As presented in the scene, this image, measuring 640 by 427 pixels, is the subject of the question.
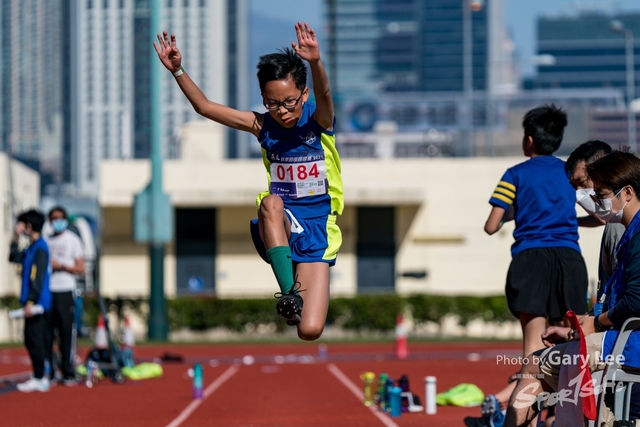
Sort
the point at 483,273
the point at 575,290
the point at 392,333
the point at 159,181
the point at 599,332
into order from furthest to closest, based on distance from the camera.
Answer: the point at 483,273 < the point at 392,333 < the point at 159,181 < the point at 575,290 < the point at 599,332

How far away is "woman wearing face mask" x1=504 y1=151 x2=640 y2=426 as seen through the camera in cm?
607

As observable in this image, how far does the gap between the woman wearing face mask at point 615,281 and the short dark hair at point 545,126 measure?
216 centimetres

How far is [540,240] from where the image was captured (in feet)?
27.8

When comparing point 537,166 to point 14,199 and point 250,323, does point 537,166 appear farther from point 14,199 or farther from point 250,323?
point 14,199

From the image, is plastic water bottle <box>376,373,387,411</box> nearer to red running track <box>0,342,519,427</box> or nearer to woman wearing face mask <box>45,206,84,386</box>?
red running track <box>0,342,519,427</box>

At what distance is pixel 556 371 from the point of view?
6.60m

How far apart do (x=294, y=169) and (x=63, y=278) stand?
23.1 ft

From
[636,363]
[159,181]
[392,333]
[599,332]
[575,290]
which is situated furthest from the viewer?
[392,333]

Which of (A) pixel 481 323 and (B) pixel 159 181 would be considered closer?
(B) pixel 159 181

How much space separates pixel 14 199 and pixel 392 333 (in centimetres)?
1403

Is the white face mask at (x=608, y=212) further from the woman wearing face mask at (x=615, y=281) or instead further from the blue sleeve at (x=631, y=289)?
the blue sleeve at (x=631, y=289)

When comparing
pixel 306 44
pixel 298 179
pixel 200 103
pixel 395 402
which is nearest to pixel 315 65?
pixel 306 44

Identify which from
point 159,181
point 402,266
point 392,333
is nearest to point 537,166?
point 159,181

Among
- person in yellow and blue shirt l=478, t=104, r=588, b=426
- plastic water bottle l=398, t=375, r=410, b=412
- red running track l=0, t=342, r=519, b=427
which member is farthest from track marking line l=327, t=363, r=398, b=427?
person in yellow and blue shirt l=478, t=104, r=588, b=426
